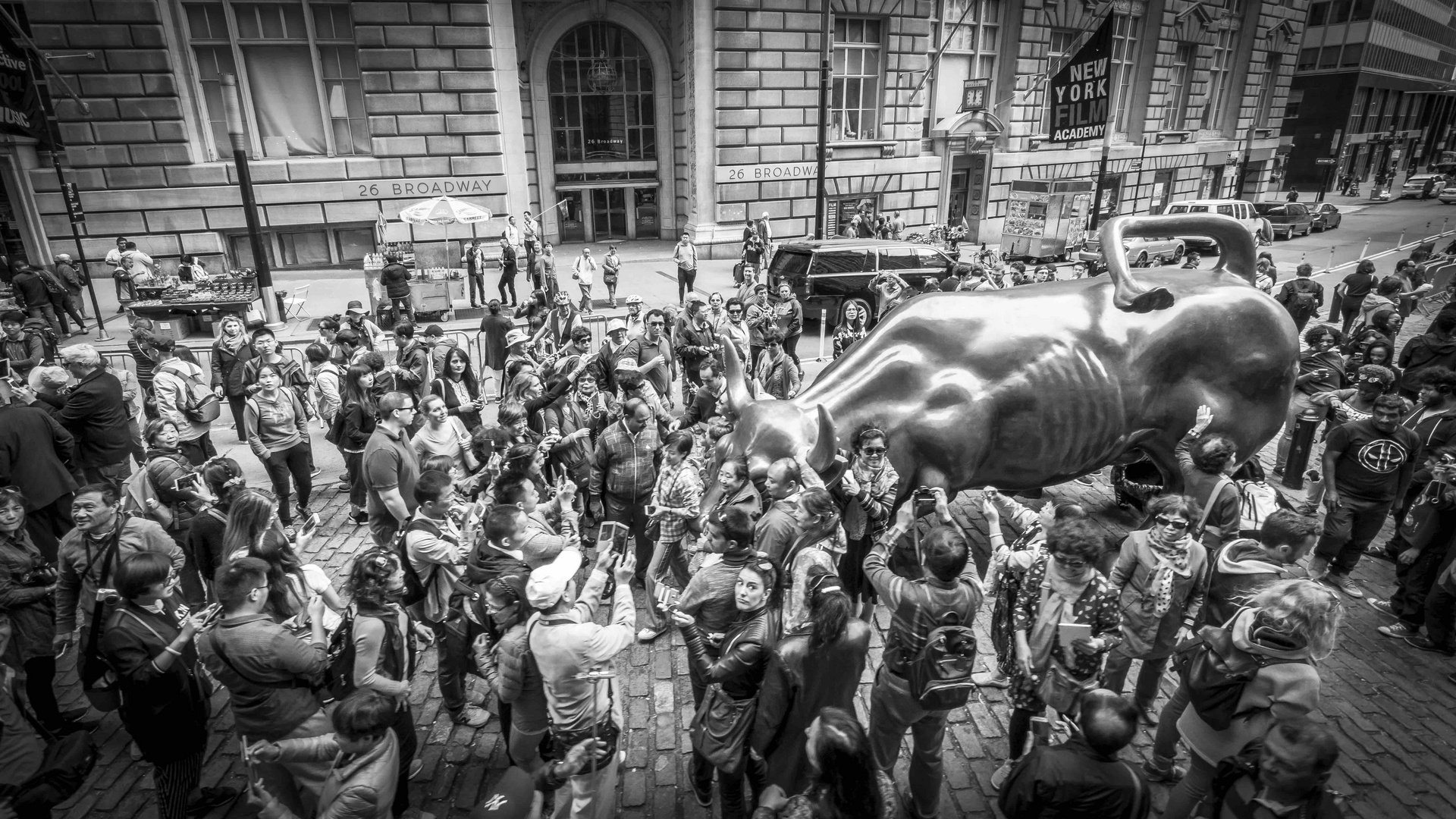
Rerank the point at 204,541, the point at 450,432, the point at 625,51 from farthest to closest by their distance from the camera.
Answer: the point at 625,51 → the point at 450,432 → the point at 204,541

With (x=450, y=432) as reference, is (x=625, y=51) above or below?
above

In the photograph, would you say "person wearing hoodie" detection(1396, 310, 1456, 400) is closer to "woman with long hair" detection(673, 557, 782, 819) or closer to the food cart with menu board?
"woman with long hair" detection(673, 557, 782, 819)

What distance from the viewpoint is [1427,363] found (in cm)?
877

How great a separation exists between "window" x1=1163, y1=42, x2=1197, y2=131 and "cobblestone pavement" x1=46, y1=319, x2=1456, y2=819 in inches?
1388

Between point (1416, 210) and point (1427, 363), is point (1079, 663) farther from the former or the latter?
point (1416, 210)

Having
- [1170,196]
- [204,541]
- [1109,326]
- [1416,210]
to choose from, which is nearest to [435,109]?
[204,541]

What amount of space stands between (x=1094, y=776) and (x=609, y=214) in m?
26.8

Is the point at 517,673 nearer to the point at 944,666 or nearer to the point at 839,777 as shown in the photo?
the point at 839,777

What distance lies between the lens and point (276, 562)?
4449 millimetres

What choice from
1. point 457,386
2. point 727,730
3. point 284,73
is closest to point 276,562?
point 727,730

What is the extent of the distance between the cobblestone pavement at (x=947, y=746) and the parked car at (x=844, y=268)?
35.4 ft

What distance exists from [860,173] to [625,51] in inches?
357

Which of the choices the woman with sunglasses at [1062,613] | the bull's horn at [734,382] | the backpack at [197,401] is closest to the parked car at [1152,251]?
the bull's horn at [734,382]

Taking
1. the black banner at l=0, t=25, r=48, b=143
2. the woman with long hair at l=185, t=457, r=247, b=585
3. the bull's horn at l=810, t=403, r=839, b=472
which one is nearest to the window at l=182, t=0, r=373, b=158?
the black banner at l=0, t=25, r=48, b=143
